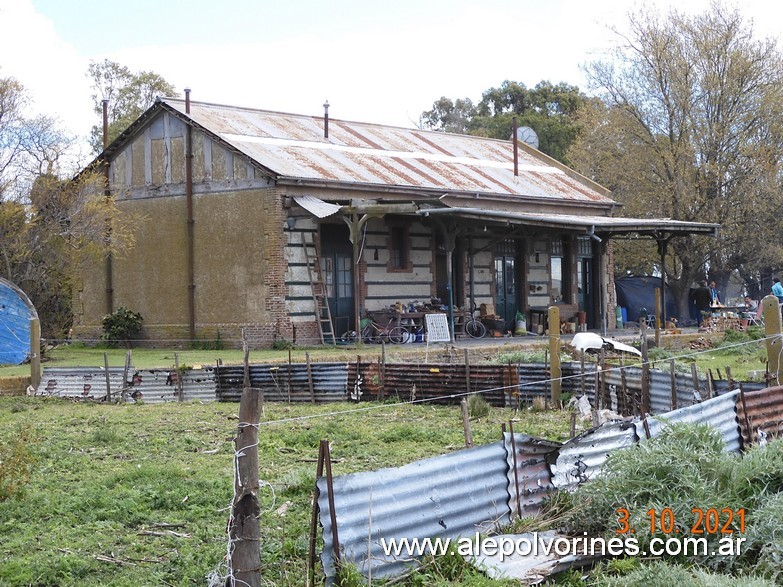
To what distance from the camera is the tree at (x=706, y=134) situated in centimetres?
3659

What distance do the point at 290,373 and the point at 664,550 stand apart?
1034 centimetres

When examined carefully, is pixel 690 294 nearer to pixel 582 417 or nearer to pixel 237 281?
pixel 237 281

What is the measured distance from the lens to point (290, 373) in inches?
679

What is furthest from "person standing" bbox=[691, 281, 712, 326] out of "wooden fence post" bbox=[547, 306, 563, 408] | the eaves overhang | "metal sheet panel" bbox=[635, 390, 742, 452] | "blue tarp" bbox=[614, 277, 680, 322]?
"metal sheet panel" bbox=[635, 390, 742, 452]

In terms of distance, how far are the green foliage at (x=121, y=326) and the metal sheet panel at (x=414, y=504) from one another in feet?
66.9

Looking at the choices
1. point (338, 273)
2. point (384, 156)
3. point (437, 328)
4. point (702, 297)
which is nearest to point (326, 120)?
point (384, 156)

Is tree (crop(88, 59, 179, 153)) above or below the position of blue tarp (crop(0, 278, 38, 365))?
above

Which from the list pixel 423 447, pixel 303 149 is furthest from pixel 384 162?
pixel 423 447

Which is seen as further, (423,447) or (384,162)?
(384,162)

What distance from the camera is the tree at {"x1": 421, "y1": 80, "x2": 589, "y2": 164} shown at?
56.6 metres

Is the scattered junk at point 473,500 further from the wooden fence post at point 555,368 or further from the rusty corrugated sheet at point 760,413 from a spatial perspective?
the wooden fence post at point 555,368

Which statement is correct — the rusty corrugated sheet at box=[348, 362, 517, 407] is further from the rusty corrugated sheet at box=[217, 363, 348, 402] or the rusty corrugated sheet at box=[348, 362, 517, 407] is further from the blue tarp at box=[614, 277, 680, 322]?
the blue tarp at box=[614, 277, 680, 322]

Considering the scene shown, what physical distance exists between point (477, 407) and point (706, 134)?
25.2 meters

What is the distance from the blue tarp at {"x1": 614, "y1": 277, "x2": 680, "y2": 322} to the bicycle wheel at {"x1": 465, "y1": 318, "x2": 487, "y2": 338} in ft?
35.2
